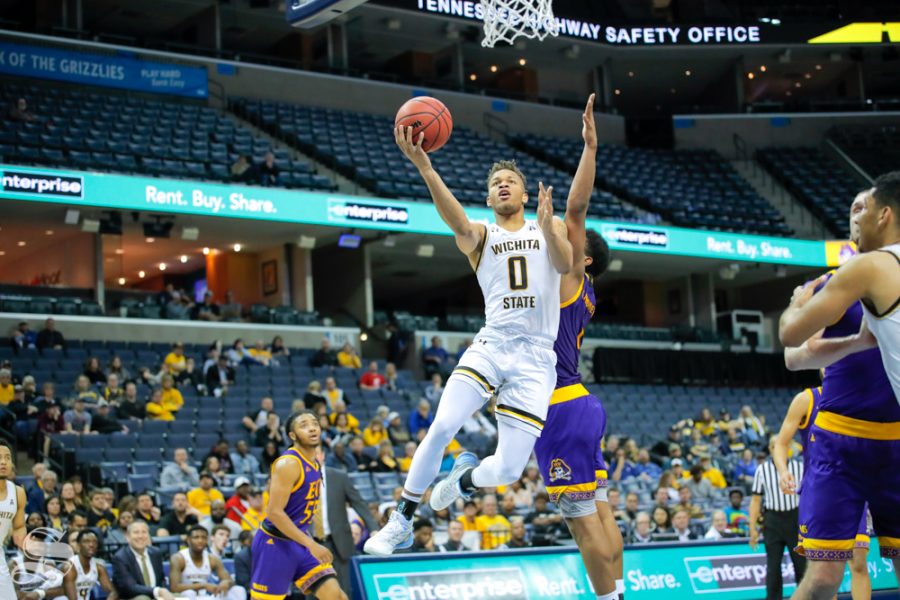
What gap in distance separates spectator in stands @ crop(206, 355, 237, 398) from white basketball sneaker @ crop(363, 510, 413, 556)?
44.3 ft

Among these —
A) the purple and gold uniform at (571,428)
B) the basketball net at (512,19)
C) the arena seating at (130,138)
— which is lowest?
the purple and gold uniform at (571,428)

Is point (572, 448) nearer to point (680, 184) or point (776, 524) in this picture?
point (776, 524)

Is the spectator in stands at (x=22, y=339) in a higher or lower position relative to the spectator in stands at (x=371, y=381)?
higher

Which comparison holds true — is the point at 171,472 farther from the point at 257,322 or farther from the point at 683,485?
the point at 257,322

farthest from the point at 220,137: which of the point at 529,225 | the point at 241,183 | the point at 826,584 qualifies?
the point at 826,584

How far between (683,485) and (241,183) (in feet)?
38.3

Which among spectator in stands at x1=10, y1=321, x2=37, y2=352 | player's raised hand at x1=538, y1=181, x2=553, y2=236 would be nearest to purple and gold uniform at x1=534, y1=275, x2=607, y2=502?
player's raised hand at x1=538, y1=181, x2=553, y2=236

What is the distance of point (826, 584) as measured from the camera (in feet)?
20.9

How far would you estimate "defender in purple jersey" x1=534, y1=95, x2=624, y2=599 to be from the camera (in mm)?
7305

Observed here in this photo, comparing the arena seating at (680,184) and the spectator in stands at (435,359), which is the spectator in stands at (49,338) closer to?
the spectator in stands at (435,359)

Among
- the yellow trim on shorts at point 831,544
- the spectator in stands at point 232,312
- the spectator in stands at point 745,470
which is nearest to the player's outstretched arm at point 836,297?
the yellow trim on shorts at point 831,544

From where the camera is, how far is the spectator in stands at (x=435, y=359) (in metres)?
25.0

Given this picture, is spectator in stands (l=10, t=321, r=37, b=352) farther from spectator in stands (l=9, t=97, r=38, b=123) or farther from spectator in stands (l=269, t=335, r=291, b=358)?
spectator in stands (l=9, t=97, r=38, b=123)

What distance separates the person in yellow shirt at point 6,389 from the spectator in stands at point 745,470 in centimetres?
1248
